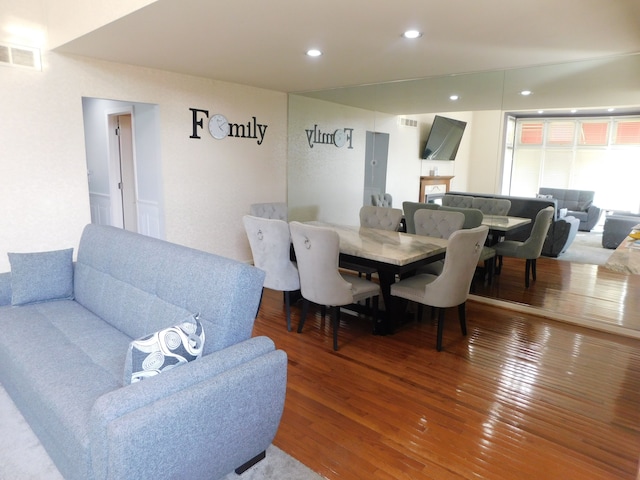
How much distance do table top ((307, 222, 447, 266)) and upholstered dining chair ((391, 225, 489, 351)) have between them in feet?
0.81

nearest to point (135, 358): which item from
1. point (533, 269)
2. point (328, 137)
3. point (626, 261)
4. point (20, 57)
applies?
point (626, 261)

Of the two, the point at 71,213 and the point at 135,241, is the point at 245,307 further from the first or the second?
the point at 71,213

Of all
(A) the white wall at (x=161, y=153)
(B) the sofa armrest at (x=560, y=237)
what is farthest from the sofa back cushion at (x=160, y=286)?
(B) the sofa armrest at (x=560, y=237)

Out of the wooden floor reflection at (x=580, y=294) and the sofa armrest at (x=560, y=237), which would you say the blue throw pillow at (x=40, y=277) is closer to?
the wooden floor reflection at (x=580, y=294)

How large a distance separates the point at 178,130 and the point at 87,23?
171 centimetres

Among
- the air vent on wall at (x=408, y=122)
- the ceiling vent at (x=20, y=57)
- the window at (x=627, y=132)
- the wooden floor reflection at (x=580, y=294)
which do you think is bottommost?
the wooden floor reflection at (x=580, y=294)

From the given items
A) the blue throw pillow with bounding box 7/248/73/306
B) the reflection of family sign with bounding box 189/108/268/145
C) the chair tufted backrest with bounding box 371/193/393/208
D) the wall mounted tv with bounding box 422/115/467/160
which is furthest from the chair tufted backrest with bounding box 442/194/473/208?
the blue throw pillow with bounding box 7/248/73/306

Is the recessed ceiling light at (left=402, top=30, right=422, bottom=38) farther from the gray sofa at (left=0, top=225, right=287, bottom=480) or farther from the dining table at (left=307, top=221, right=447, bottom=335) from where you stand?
the gray sofa at (left=0, top=225, right=287, bottom=480)

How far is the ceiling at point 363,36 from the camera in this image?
8.16ft

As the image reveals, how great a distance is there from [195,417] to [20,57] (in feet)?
11.9

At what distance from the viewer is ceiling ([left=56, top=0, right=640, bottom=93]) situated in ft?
8.16

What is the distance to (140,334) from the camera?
2.38 meters

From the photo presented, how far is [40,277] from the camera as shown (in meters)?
2.97

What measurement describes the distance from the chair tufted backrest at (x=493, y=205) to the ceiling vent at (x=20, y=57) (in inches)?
178
